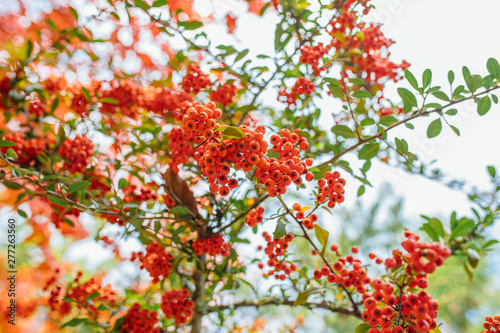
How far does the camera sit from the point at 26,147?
5.80 ft

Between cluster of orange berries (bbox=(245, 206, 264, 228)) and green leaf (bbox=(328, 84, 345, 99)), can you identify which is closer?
cluster of orange berries (bbox=(245, 206, 264, 228))

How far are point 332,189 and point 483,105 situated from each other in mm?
773

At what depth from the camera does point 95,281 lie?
6.17 ft

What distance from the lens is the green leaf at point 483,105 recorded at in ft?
4.08

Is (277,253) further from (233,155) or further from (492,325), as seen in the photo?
(492,325)

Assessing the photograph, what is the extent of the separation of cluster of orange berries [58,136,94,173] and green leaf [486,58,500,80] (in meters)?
2.00

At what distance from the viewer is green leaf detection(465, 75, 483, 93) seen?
1172 mm

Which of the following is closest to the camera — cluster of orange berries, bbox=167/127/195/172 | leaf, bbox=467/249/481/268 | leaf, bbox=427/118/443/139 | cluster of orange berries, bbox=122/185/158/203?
leaf, bbox=467/249/481/268

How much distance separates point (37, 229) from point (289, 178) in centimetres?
461

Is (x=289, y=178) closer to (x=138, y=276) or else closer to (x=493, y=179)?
(x=493, y=179)

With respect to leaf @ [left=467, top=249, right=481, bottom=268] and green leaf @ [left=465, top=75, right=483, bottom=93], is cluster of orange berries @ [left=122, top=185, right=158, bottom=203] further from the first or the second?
green leaf @ [left=465, top=75, right=483, bottom=93]

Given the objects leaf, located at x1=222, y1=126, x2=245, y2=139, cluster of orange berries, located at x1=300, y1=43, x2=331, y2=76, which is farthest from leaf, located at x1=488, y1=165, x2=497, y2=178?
leaf, located at x1=222, y1=126, x2=245, y2=139

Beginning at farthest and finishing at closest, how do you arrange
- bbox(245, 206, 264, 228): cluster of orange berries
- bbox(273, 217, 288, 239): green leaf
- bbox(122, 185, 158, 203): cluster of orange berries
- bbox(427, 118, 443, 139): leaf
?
bbox(122, 185, 158, 203): cluster of orange berries < bbox(427, 118, 443, 139): leaf < bbox(245, 206, 264, 228): cluster of orange berries < bbox(273, 217, 288, 239): green leaf

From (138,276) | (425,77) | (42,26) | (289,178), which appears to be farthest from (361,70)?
(42,26)
